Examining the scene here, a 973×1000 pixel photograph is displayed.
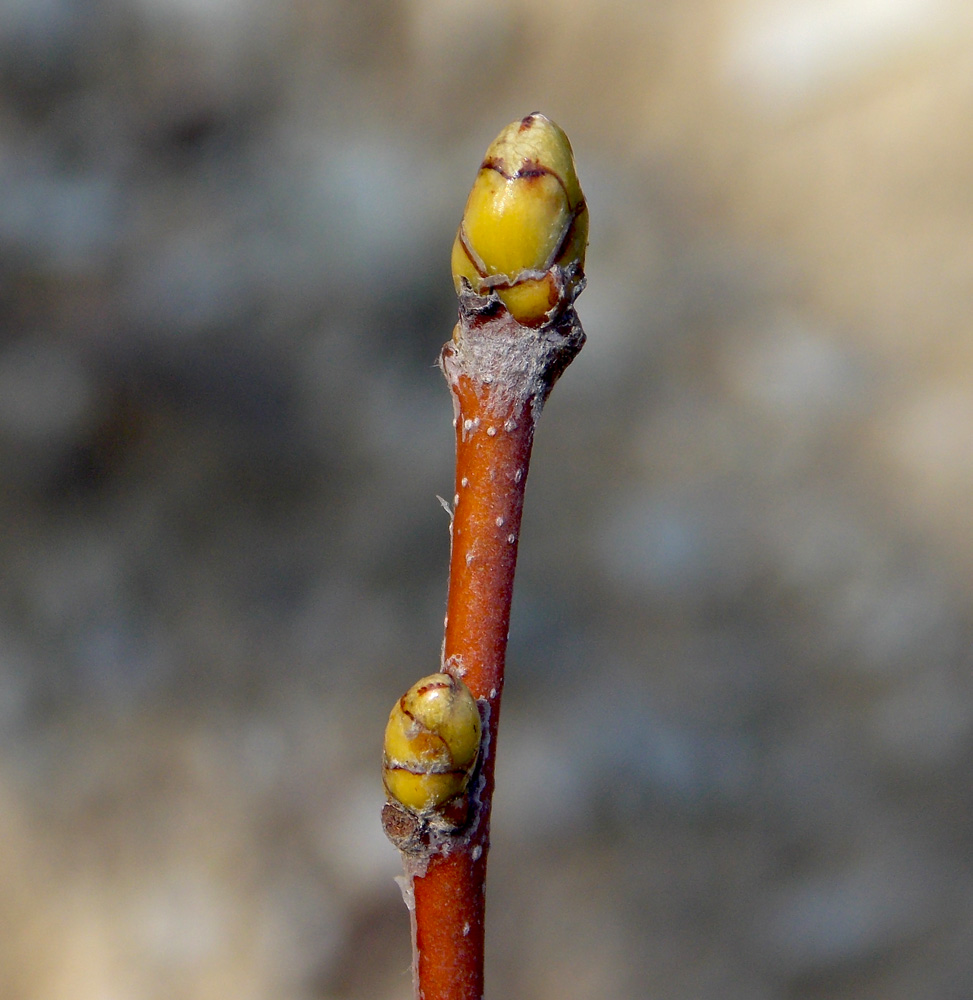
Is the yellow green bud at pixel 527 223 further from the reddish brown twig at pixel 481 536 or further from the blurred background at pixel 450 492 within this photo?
the blurred background at pixel 450 492

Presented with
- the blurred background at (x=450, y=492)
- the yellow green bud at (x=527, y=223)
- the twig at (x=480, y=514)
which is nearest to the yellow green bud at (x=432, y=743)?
the twig at (x=480, y=514)

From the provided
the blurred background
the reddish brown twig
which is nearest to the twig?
the reddish brown twig

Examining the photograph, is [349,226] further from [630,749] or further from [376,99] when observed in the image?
[630,749]

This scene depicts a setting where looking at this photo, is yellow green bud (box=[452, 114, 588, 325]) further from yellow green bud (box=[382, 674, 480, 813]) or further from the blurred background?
the blurred background

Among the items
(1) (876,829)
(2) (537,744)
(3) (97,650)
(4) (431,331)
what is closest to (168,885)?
(3) (97,650)

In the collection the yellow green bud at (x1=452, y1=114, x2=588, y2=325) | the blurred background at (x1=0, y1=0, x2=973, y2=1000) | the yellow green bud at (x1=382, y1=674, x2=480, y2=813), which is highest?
the blurred background at (x1=0, y1=0, x2=973, y2=1000)

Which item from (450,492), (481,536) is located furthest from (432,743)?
(450,492)
